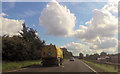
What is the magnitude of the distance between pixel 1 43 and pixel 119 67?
24.0m

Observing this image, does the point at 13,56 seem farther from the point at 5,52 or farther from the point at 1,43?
the point at 1,43

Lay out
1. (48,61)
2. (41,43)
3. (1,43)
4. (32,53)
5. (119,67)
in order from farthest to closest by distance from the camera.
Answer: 1. (41,43)
2. (32,53)
3. (1,43)
4. (48,61)
5. (119,67)

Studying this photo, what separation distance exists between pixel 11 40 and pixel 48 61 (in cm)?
1270

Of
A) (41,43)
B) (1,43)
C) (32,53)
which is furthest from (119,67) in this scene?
(41,43)

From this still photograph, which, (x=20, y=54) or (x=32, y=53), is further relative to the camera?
(x=32, y=53)

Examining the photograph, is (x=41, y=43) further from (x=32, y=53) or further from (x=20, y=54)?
(x=20, y=54)

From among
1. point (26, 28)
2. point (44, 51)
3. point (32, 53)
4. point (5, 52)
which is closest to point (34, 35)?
point (26, 28)

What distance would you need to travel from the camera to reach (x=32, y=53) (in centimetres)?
4562

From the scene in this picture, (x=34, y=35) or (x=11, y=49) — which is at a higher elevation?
(x=34, y=35)

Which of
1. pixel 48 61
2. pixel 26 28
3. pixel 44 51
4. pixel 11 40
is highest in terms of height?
pixel 26 28

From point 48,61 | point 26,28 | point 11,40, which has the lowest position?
point 48,61

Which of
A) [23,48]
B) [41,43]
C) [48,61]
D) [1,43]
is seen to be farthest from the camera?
[41,43]

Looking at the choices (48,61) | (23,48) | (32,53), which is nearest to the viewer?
(48,61)

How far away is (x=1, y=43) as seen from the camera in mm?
32562
